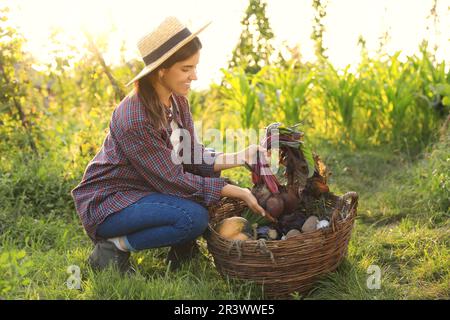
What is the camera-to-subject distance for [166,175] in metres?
2.63

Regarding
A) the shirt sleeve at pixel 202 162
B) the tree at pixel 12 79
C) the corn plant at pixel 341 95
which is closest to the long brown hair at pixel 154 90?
the shirt sleeve at pixel 202 162

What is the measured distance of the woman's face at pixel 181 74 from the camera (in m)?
2.63

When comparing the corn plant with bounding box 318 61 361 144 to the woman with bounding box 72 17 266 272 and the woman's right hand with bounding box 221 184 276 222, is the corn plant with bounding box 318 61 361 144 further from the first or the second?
the woman's right hand with bounding box 221 184 276 222

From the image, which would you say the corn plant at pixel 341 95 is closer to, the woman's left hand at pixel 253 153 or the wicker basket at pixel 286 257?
the woman's left hand at pixel 253 153

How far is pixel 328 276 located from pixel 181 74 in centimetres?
→ 113

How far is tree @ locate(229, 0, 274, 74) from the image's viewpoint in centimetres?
546

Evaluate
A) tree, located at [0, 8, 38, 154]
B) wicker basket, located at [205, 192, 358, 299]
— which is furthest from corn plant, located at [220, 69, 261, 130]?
wicker basket, located at [205, 192, 358, 299]

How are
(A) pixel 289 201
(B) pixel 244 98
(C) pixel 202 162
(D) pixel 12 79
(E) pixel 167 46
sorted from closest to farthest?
(E) pixel 167 46, (A) pixel 289 201, (C) pixel 202 162, (D) pixel 12 79, (B) pixel 244 98

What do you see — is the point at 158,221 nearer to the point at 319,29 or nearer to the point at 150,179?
the point at 150,179

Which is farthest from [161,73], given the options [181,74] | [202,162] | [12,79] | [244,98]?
[244,98]

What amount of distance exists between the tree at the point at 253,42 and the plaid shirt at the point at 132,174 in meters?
2.95

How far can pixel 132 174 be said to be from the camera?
9.00 feet

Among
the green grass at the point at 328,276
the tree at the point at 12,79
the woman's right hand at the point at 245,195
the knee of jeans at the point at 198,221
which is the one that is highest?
the tree at the point at 12,79
